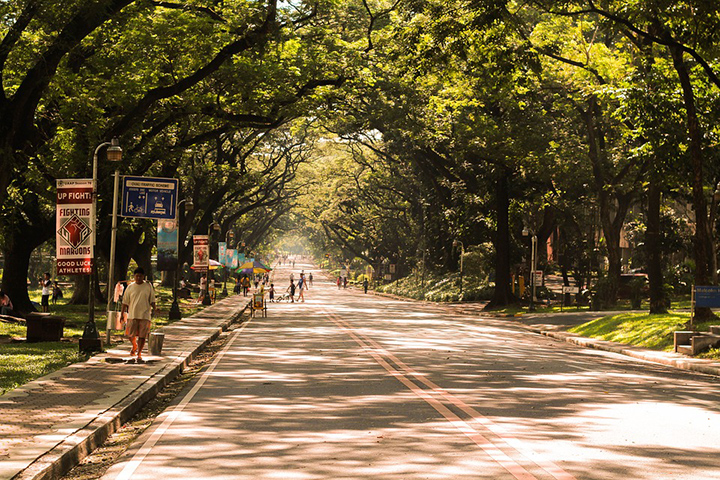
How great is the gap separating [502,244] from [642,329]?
21.6m

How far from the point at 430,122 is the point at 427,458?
38836 millimetres

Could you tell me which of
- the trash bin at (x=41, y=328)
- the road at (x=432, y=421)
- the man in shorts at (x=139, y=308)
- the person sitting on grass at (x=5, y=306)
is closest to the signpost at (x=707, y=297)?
the road at (x=432, y=421)

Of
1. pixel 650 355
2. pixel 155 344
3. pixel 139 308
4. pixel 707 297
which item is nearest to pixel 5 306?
pixel 155 344

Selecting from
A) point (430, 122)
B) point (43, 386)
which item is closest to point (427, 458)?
point (43, 386)

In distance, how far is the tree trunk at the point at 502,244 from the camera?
47.9 metres

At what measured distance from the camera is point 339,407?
12008mm

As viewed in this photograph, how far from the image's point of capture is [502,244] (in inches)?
1906

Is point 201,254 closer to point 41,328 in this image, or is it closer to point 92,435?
point 41,328

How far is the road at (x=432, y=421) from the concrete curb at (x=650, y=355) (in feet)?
2.66

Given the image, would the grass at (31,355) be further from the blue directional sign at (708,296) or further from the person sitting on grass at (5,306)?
the blue directional sign at (708,296)

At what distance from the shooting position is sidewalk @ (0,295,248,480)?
834 centimetres

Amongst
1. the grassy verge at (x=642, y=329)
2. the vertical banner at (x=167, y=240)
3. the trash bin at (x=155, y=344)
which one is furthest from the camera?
the vertical banner at (x=167, y=240)

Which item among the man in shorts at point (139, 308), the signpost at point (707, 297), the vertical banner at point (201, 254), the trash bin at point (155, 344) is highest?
the vertical banner at point (201, 254)

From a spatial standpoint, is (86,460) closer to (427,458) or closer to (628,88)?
(427,458)
